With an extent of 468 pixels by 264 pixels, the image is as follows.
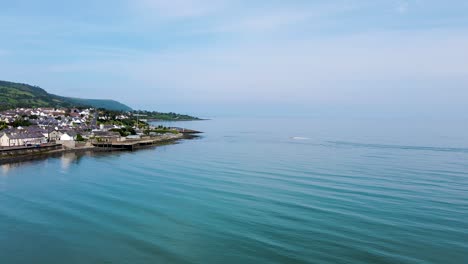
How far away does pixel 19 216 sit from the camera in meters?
14.9

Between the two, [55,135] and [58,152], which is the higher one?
[55,135]

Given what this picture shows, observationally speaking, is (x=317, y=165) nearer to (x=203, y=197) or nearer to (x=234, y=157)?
(x=234, y=157)

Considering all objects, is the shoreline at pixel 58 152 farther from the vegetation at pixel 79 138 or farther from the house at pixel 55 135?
the house at pixel 55 135

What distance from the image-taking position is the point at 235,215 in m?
14.9

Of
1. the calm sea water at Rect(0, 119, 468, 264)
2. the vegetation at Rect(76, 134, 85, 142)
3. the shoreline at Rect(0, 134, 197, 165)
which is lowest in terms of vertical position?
the calm sea water at Rect(0, 119, 468, 264)

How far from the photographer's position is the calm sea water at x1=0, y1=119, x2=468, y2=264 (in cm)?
1133

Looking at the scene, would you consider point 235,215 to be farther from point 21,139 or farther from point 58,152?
point 21,139

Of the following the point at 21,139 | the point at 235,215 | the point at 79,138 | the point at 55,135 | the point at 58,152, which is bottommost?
the point at 235,215

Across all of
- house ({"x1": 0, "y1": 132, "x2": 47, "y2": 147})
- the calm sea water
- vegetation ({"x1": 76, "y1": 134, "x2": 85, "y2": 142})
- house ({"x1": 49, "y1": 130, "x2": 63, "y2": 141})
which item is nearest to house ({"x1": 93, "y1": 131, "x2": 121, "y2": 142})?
vegetation ({"x1": 76, "y1": 134, "x2": 85, "y2": 142})

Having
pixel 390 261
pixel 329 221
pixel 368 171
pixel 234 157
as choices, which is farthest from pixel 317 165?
pixel 390 261

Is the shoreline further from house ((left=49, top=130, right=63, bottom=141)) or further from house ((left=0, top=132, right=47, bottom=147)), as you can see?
house ((left=49, top=130, right=63, bottom=141))

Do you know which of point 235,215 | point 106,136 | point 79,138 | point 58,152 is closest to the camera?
point 235,215

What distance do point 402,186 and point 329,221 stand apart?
338 inches

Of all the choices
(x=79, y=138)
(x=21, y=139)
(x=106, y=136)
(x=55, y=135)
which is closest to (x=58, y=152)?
(x=21, y=139)
